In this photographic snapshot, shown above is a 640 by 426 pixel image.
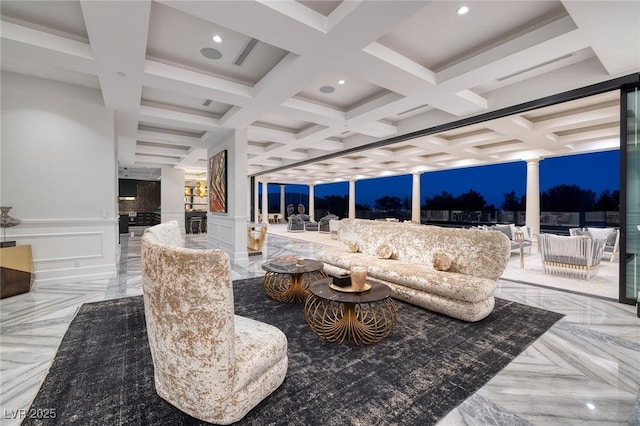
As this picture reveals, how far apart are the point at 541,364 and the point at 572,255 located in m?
3.56

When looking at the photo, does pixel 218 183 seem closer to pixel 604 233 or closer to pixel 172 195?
pixel 172 195

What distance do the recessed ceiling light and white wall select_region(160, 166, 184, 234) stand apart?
356 inches

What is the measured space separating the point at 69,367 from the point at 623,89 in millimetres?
6368

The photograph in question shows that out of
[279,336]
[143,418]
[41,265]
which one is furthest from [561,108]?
[41,265]

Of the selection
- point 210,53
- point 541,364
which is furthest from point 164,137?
point 541,364

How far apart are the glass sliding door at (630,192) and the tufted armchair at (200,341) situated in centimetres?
456

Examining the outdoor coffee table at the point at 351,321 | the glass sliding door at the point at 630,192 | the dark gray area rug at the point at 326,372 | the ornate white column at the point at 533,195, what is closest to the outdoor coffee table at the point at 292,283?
the dark gray area rug at the point at 326,372

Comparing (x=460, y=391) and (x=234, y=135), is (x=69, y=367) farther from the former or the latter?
(x=234, y=135)

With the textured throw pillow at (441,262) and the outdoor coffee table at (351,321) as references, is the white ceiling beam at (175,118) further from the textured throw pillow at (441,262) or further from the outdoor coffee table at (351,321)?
the textured throw pillow at (441,262)

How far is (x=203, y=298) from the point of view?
4.25ft

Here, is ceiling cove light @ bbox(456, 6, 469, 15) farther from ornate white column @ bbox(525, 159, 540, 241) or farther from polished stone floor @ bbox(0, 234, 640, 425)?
ornate white column @ bbox(525, 159, 540, 241)

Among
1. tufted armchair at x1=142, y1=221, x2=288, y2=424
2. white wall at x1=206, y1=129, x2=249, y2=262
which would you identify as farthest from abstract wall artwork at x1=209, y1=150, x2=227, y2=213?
tufted armchair at x1=142, y1=221, x2=288, y2=424

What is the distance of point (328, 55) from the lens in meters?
3.00

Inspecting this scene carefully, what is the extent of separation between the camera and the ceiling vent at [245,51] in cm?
310
